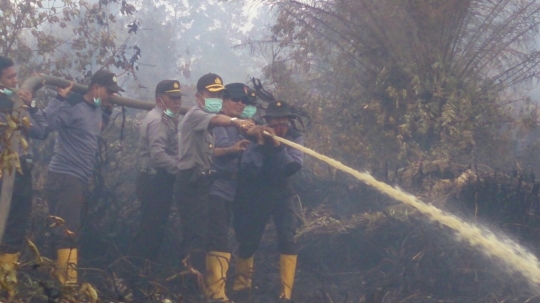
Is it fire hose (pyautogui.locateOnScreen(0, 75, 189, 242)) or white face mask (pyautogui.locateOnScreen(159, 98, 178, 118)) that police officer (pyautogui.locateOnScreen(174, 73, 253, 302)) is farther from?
fire hose (pyautogui.locateOnScreen(0, 75, 189, 242))

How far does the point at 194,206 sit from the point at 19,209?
5.14ft

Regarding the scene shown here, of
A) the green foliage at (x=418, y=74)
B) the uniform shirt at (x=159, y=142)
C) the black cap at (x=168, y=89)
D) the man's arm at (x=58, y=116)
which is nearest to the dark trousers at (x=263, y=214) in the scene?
the uniform shirt at (x=159, y=142)

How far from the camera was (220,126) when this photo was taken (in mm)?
5555

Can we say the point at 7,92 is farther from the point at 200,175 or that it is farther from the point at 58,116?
the point at 200,175

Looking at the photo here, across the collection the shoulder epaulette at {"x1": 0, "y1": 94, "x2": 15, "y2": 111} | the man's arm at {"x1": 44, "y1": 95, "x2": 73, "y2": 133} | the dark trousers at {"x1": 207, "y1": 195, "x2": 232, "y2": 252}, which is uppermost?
the shoulder epaulette at {"x1": 0, "y1": 94, "x2": 15, "y2": 111}

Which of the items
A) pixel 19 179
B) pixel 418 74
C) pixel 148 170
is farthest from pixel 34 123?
pixel 418 74

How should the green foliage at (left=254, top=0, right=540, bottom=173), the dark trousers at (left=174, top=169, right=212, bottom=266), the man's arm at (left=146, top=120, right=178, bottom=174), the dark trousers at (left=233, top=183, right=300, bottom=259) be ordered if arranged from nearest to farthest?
the dark trousers at (left=174, top=169, right=212, bottom=266), the dark trousers at (left=233, top=183, right=300, bottom=259), the man's arm at (left=146, top=120, right=178, bottom=174), the green foliage at (left=254, top=0, right=540, bottom=173)

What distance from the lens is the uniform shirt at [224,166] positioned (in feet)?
18.8

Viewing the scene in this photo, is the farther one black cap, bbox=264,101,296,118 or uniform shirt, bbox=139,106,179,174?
uniform shirt, bbox=139,106,179,174

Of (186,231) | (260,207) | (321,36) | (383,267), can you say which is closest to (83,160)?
(186,231)

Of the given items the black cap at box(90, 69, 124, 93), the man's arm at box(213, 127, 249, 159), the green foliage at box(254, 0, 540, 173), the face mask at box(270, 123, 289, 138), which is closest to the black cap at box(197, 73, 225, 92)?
the man's arm at box(213, 127, 249, 159)

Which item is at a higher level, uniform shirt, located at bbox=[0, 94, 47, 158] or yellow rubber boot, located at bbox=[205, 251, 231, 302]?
uniform shirt, located at bbox=[0, 94, 47, 158]

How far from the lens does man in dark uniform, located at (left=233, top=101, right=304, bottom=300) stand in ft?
18.5

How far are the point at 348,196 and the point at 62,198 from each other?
4.03 meters
